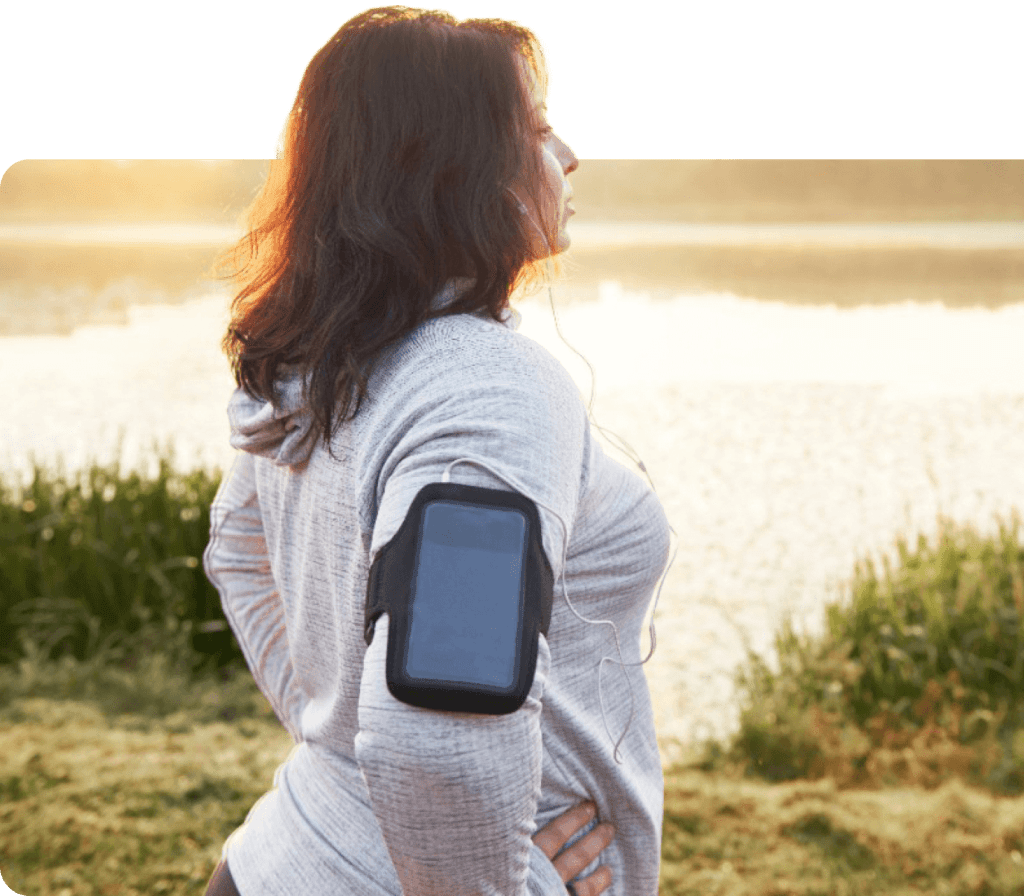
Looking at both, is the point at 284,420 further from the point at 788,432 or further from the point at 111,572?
the point at 111,572

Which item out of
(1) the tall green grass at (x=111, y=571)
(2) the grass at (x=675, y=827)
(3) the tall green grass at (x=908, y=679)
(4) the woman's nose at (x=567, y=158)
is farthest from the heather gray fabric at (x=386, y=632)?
(1) the tall green grass at (x=111, y=571)

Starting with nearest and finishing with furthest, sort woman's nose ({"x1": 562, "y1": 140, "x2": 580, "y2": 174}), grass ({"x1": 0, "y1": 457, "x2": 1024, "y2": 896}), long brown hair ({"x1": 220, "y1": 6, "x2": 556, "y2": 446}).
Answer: long brown hair ({"x1": 220, "y1": 6, "x2": 556, "y2": 446}) → woman's nose ({"x1": 562, "y1": 140, "x2": 580, "y2": 174}) → grass ({"x1": 0, "y1": 457, "x2": 1024, "y2": 896})

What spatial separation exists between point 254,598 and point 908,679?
2909mm

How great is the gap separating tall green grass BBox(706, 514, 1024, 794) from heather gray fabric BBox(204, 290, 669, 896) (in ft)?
7.99

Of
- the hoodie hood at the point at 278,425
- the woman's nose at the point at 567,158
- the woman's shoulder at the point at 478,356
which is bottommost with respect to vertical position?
the hoodie hood at the point at 278,425

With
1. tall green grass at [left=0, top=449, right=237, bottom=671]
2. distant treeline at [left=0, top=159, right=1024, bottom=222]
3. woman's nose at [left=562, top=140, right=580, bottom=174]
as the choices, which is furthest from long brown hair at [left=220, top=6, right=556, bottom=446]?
tall green grass at [left=0, top=449, right=237, bottom=671]

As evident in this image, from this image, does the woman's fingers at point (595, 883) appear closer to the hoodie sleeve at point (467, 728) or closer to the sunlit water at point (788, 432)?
the hoodie sleeve at point (467, 728)

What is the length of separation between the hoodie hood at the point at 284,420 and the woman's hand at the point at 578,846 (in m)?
0.49

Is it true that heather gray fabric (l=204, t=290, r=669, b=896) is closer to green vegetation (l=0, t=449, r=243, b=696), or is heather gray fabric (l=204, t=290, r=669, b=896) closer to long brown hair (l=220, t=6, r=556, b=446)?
long brown hair (l=220, t=6, r=556, b=446)

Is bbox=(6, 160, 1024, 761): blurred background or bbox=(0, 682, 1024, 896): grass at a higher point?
bbox=(6, 160, 1024, 761): blurred background

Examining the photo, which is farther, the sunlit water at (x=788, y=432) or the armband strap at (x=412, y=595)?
the sunlit water at (x=788, y=432)

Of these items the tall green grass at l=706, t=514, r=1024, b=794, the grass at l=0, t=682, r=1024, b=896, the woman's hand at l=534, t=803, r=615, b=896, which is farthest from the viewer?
the tall green grass at l=706, t=514, r=1024, b=794

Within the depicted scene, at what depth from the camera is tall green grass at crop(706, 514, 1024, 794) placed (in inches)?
132

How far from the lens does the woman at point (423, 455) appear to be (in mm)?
816
